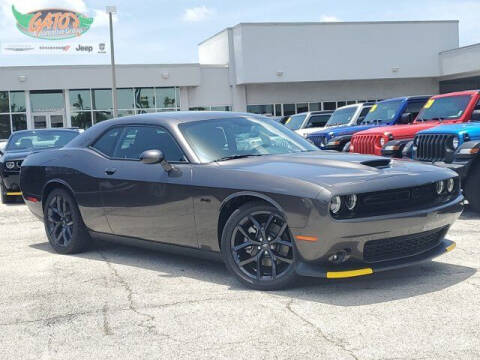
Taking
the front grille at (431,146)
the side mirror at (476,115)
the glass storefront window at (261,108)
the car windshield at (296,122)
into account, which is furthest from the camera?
the glass storefront window at (261,108)

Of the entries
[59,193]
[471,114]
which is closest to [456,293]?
[59,193]

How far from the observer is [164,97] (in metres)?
38.2

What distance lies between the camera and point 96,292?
498 centimetres

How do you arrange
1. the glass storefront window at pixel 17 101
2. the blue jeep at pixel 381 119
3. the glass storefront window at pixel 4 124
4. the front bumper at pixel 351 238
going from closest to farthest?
1. the front bumper at pixel 351 238
2. the blue jeep at pixel 381 119
3. the glass storefront window at pixel 17 101
4. the glass storefront window at pixel 4 124

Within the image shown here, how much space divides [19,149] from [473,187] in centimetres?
899

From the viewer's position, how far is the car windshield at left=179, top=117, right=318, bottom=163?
5.42 metres

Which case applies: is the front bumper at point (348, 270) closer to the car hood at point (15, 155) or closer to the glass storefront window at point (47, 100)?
the car hood at point (15, 155)

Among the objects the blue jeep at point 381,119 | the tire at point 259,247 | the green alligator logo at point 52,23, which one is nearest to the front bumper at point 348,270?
the tire at point 259,247

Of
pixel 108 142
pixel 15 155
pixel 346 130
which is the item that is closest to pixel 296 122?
pixel 346 130

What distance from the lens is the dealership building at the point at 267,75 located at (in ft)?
119

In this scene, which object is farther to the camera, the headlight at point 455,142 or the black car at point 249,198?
the headlight at point 455,142

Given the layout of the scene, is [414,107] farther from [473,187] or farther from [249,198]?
[249,198]

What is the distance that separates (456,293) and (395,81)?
39.7m

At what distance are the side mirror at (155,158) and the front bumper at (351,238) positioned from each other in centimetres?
142
